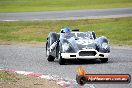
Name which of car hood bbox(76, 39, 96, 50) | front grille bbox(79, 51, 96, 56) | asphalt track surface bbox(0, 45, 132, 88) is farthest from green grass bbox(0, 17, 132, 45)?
front grille bbox(79, 51, 96, 56)

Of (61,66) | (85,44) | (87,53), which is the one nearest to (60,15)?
(85,44)

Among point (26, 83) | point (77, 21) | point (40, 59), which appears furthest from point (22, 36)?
point (26, 83)

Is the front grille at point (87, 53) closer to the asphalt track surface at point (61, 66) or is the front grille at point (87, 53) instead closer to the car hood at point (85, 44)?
the car hood at point (85, 44)

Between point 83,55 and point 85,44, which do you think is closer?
point 83,55

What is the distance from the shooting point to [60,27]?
35.0 metres

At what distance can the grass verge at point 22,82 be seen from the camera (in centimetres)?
1207

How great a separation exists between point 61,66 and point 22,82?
436 centimetres

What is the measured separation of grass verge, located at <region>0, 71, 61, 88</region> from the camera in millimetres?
12075

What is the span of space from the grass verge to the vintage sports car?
3578mm

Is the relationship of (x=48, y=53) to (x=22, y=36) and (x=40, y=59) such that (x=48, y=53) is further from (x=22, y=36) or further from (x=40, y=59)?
(x=22, y=36)

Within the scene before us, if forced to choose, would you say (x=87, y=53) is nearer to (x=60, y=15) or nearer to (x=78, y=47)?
(x=78, y=47)

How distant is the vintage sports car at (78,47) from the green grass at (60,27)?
7.98m

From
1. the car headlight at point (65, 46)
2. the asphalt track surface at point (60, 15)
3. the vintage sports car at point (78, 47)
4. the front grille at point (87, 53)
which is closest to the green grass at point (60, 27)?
the asphalt track surface at point (60, 15)

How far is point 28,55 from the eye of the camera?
20766 millimetres
